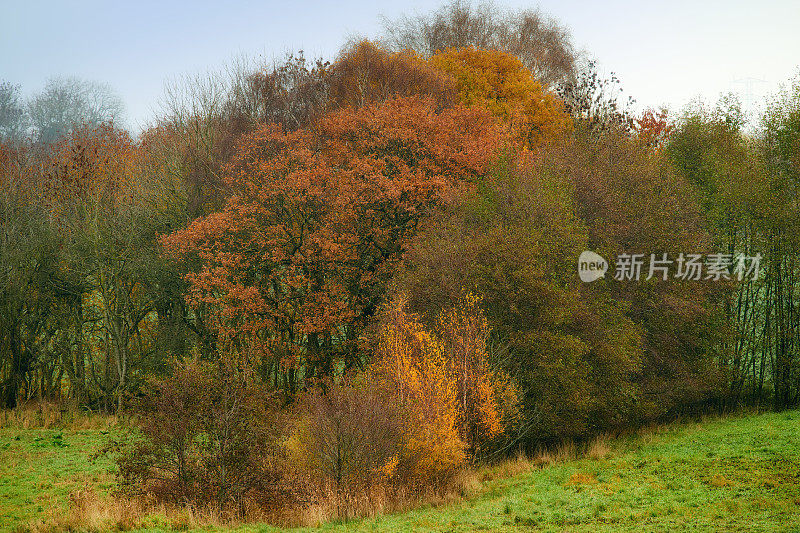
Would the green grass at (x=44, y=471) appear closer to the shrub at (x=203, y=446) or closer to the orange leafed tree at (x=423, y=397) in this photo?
the shrub at (x=203, y=446)

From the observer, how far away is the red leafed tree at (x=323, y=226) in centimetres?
2802

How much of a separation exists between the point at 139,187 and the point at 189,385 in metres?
21.0

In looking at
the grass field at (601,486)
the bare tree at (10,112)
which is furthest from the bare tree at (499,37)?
the bare tree at (10,112)

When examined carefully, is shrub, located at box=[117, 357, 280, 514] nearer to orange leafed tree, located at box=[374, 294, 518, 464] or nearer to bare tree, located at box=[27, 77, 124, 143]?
orange leafed tree, located at box=[374, 294, 518, 464]

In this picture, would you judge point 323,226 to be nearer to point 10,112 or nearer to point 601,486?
point 601,486

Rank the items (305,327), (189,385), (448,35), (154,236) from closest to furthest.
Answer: (189,385) → (305,327) → (154,236) → (448,35)

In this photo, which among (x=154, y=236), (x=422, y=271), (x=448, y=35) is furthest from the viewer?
(x=448, y=35)

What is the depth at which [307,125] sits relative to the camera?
114 feet

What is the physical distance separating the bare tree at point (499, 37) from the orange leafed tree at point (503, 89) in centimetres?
1081

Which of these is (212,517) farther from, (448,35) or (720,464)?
(448,35)

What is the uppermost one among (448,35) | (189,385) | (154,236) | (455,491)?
(448,35)

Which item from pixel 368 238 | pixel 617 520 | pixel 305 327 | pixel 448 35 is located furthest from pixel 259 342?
pixel 448 35

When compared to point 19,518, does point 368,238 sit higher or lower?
higher

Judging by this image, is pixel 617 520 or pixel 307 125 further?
pixel 307 125
